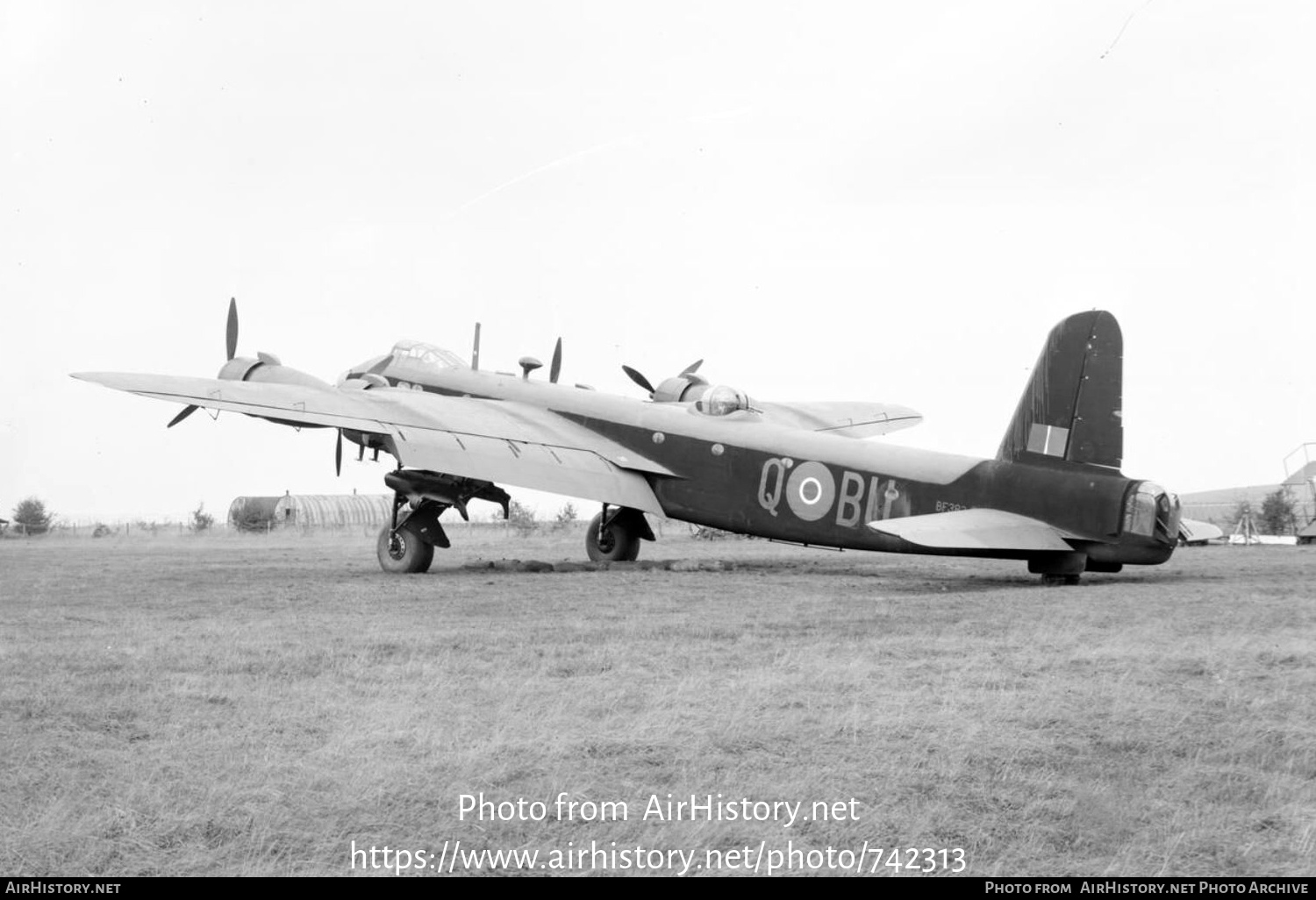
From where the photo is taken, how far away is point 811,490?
70.4ft


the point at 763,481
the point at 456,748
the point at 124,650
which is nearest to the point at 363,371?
the point at 763,481

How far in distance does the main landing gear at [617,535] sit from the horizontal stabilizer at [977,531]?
27.7ft

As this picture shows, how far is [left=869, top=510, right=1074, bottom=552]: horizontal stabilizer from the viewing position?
1767 cm

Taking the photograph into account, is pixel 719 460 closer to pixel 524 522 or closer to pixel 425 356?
pixel 425 356

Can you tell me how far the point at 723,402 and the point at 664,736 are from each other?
15484 millimetres

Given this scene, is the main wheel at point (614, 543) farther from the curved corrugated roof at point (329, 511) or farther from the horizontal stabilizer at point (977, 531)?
the curved corrugated roof at point (329, 511)

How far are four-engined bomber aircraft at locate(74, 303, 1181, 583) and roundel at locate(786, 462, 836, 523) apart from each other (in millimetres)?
29

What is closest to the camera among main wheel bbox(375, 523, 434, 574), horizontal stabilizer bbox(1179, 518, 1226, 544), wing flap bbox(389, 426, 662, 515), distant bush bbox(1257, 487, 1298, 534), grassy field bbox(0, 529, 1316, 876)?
grassy field bbox(0, 529, 1316, 876)

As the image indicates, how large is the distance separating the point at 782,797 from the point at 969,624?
6.90m

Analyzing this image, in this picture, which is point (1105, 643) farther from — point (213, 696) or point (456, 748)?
point (213, 696)

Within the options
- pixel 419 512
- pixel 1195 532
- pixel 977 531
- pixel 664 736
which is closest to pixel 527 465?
pixel 419 512

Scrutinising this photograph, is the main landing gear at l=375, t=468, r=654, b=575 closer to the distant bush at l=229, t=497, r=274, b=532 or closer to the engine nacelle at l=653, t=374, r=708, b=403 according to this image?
the engine nacelle at l=653, t=374, r=708, b=403

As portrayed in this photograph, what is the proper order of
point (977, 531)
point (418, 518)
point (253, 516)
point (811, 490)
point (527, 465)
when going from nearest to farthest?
point (977, 531) → point (811, 490) → point (527, 465) → point (418, 518) → point (253, 516)

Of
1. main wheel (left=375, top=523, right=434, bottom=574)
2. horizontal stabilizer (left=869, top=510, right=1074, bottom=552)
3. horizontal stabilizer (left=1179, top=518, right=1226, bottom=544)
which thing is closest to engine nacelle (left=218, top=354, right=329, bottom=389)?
main wheel (left=375, top=523, right=434, bottom=574)
